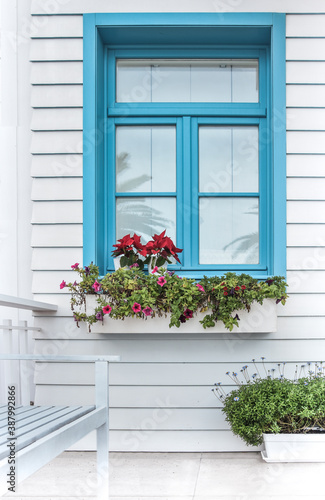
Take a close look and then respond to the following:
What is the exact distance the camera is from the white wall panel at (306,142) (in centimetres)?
287

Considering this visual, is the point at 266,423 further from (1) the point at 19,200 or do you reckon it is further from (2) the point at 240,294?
(1) the point at 19,200

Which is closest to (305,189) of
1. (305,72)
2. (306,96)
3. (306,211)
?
(306,211)

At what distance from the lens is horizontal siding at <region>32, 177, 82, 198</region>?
2889mm

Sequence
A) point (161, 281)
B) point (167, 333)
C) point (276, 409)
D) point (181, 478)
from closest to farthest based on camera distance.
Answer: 1. point (181, 478)
2. point (276, 409)
3. point (161, 281)
4. point (167, 333)

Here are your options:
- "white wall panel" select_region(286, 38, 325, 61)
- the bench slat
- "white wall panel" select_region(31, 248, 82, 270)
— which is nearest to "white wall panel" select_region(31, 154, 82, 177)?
"white wall panel" select_region(31, 248, 82, 270)

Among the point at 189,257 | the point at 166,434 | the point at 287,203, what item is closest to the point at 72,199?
the point at 189,257

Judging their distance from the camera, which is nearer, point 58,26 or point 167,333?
point 167,333

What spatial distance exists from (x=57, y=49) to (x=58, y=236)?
3.50ft

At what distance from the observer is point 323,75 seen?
2.88m

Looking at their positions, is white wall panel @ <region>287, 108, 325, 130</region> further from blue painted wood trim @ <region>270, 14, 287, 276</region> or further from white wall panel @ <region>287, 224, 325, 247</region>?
white wall panel @ <region>287, 224, 325, 247</region>

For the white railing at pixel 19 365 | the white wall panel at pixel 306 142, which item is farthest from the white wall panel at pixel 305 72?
the white railing at pixel 19 365

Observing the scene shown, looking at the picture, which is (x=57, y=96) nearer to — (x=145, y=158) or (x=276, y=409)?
(x=145, y=158)

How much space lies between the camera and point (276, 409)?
2.48 metres

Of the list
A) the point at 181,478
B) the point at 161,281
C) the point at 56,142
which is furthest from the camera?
the point at 56,142
